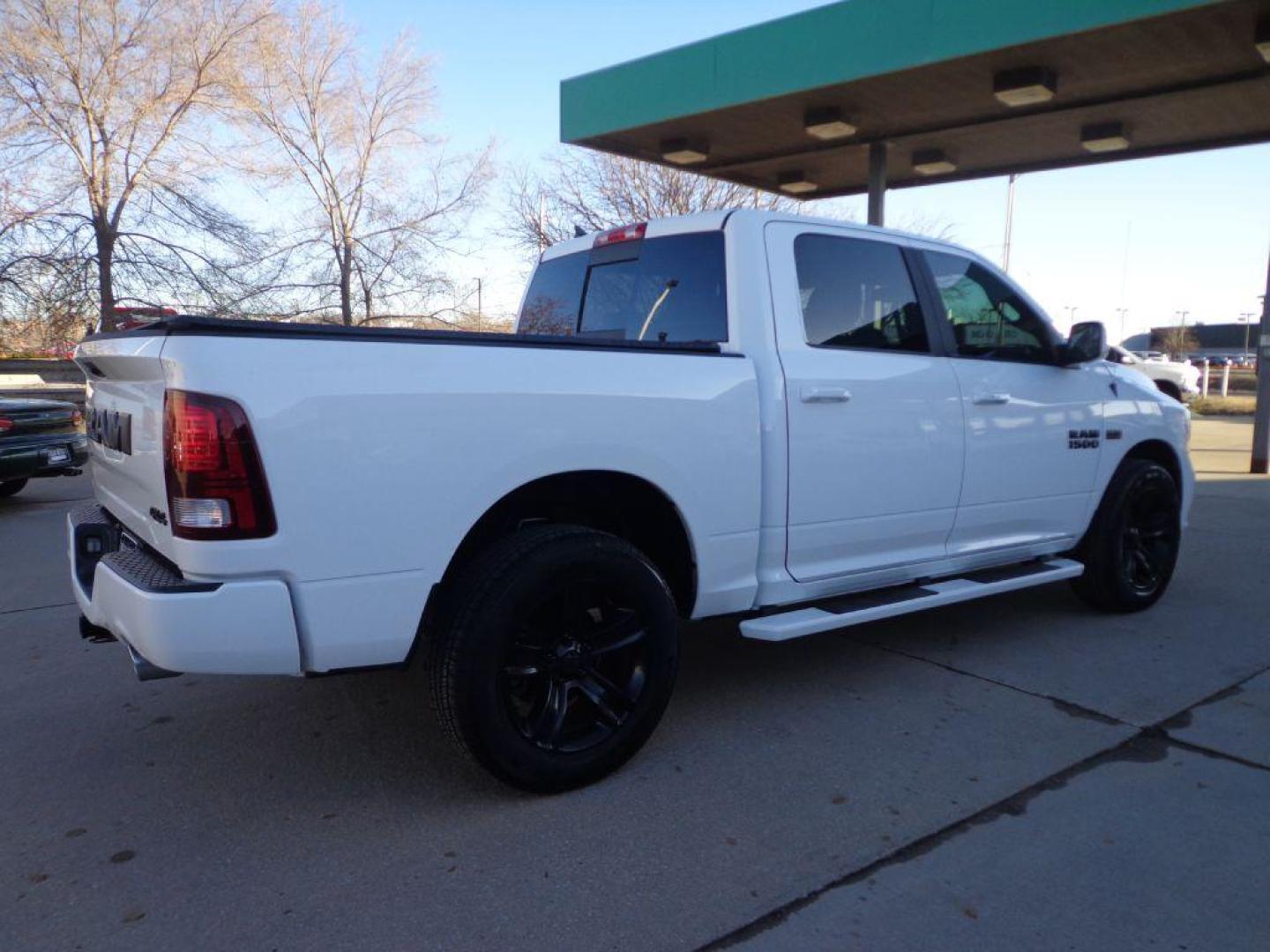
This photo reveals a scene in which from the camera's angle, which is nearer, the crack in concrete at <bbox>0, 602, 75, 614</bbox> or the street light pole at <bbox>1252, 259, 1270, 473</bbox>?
the crack in concrete at <bbox>0, 602, 75, 614</bbox>

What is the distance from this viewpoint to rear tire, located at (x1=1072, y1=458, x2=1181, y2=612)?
4.90 m

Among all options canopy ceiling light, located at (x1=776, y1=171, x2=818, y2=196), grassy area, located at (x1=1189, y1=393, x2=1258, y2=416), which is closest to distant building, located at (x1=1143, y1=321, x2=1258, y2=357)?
grassy area, located at (x1=1189, y1=393, x2=1258, y2=416)

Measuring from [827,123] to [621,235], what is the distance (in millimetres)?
7647

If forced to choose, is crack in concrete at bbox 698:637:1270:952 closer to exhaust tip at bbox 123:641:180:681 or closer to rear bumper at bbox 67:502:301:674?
rear bumper at bbox 67:502:301:674

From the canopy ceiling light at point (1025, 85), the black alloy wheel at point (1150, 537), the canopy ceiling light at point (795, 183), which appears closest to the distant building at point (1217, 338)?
the canopy ceiling light at point (795, 183)

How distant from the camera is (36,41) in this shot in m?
18.8

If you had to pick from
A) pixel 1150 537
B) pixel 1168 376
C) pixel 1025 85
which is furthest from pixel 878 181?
pixel 1168 376

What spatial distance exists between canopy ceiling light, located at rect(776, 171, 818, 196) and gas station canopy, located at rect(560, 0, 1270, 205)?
2.34 ft

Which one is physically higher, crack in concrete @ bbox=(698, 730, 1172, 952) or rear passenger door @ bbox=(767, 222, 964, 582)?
rear passenger door @ bbox=(767, 222, 964, 582)

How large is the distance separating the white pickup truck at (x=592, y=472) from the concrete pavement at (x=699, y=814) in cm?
39

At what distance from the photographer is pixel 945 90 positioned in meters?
9.72

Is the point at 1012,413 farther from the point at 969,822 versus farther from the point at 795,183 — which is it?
the point at 795,183

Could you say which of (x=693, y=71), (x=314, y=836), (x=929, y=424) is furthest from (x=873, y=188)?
(x=314, y=836)

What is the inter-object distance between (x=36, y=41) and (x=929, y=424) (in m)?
21.9
